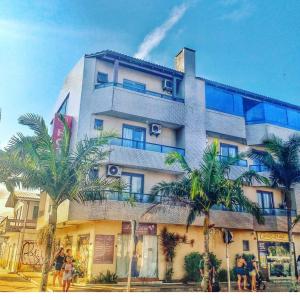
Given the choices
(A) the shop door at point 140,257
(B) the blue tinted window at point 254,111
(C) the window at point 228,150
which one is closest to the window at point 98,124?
(A) the shop door at point 140,257

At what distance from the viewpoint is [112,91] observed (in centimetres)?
1811

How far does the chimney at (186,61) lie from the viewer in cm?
2124

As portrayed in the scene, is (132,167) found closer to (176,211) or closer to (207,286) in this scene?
(176,211)

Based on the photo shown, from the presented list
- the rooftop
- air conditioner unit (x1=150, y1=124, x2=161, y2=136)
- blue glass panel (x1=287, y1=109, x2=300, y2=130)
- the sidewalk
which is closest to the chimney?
the rooftop

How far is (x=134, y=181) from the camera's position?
18500mm

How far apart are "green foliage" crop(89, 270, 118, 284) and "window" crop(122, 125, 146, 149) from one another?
6.51m

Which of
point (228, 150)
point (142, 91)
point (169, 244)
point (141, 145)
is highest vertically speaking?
point (142, 91)

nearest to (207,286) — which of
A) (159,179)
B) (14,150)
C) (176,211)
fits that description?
(176,211)

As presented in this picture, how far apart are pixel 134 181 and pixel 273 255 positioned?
9.63m

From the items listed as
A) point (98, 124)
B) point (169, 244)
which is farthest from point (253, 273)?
point (98, 124)

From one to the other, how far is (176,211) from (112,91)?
280 inches

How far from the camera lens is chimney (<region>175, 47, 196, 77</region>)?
69.7 feet

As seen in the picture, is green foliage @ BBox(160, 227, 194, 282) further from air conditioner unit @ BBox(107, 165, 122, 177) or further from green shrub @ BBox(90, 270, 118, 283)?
air conditioner unit @ BBox(107, 165, 122, 177)

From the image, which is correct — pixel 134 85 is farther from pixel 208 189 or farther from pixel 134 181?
pixel 208 189
